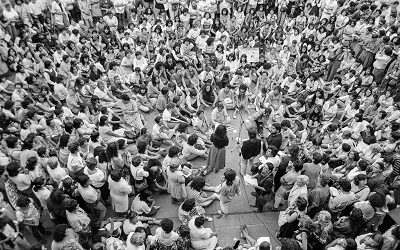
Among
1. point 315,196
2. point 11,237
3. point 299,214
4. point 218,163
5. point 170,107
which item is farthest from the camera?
point 170,107

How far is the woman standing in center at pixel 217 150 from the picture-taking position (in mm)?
7747

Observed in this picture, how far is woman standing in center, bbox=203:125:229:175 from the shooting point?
7747mm

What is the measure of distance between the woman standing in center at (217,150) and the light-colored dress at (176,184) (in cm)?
125

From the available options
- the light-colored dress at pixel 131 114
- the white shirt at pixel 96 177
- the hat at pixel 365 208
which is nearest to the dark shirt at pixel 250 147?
the hat at pixel 365 208

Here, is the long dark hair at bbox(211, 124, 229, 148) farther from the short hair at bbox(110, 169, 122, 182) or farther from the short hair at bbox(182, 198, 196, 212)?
the short hair at bbox(110, 169, 122, 182)

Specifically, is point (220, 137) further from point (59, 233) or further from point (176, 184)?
point (59, 233)

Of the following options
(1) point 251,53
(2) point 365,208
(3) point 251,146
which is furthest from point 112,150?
(1) point 251,53

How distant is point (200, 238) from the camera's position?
6.12 m

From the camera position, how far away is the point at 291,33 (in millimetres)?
13398

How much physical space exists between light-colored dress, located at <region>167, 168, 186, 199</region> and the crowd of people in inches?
1.3

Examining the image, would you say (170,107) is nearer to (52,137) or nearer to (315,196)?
(52,137)

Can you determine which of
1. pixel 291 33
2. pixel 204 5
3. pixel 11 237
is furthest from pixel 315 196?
pixel 204 5

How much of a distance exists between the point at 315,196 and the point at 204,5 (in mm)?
10247

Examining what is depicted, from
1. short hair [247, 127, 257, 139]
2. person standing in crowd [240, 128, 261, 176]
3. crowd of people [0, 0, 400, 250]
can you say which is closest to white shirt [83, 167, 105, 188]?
crowd of people [0, 0, 400, 250]
